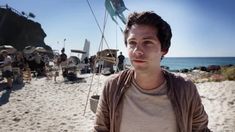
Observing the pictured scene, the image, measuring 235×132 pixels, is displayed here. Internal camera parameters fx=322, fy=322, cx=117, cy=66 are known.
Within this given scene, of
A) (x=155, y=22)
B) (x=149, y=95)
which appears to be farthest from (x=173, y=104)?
(x=155, y=22)

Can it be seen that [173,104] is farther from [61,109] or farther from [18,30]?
[18,30]

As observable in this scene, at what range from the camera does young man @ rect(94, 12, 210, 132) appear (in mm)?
1635

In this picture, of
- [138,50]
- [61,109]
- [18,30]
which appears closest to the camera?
[138,50]

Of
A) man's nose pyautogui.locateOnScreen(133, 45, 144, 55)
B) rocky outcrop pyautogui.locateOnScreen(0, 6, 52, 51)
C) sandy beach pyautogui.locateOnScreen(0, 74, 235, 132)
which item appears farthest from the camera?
rocky outcrop pyautogui.locateOnScreen(0, 6, 52, 51)

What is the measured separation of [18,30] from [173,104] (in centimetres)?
6823

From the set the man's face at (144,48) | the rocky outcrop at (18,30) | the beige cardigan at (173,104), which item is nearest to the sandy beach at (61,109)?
the beige cardigan at (173,104)

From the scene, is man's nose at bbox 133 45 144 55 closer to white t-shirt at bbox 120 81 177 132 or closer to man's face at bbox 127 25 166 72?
man's face at bbox 127 25 166 72

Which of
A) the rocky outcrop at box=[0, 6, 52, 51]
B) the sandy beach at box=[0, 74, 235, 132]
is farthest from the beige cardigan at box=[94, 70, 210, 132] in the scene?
the rocky outcrop at box=[0, 6, 52, 51]

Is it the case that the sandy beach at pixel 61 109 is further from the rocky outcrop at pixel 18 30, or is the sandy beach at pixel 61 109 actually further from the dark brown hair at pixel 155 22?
the rocky outcrop at pixel 18 30

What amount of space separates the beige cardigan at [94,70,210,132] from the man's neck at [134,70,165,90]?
48mm

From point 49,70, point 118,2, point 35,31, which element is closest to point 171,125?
point 118,2

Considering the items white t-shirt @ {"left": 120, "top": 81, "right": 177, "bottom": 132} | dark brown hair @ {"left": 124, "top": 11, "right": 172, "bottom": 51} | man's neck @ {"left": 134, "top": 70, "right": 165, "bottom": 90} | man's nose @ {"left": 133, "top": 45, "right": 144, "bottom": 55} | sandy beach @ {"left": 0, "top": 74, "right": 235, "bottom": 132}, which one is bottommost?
sandy beach @ {"left": 0, "top": 74, "right": 235, "bottom": 132}

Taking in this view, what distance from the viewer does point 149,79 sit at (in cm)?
168

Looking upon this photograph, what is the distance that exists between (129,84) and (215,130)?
5.79 metres
